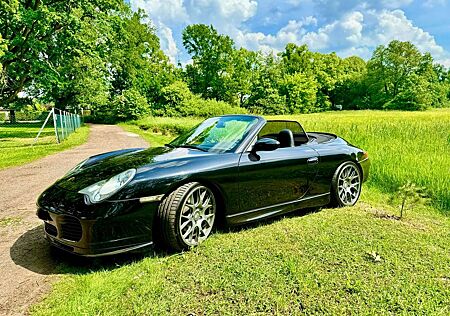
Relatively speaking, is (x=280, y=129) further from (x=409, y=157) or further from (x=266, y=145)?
(x=409, y=157)

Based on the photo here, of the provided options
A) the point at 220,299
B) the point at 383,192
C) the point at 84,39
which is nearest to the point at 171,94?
the point at 84,39

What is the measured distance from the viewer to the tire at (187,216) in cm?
278

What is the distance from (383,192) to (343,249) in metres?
3.00

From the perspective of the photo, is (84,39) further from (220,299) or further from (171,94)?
(171,94)

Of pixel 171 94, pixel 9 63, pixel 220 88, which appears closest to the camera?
pixel 9 63

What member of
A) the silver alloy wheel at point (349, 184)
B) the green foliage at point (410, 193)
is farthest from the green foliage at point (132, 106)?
the green foliage at point (410, 193)

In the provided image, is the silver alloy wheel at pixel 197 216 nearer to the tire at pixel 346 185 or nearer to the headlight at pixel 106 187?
the headlight at pixel 106 187

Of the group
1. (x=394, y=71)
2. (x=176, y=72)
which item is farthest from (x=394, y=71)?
(x=176, y=72)

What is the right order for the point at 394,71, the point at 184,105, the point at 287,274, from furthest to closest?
1. the point at 394,71
2. the point at 184,105
3. the point at 287,274

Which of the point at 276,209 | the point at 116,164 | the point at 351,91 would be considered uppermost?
the point at 351,91

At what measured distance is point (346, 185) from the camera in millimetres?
4473

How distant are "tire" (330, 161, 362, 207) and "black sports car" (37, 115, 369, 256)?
1 cm

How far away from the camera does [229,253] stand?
2973 millimetres

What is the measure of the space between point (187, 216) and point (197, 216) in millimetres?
132
